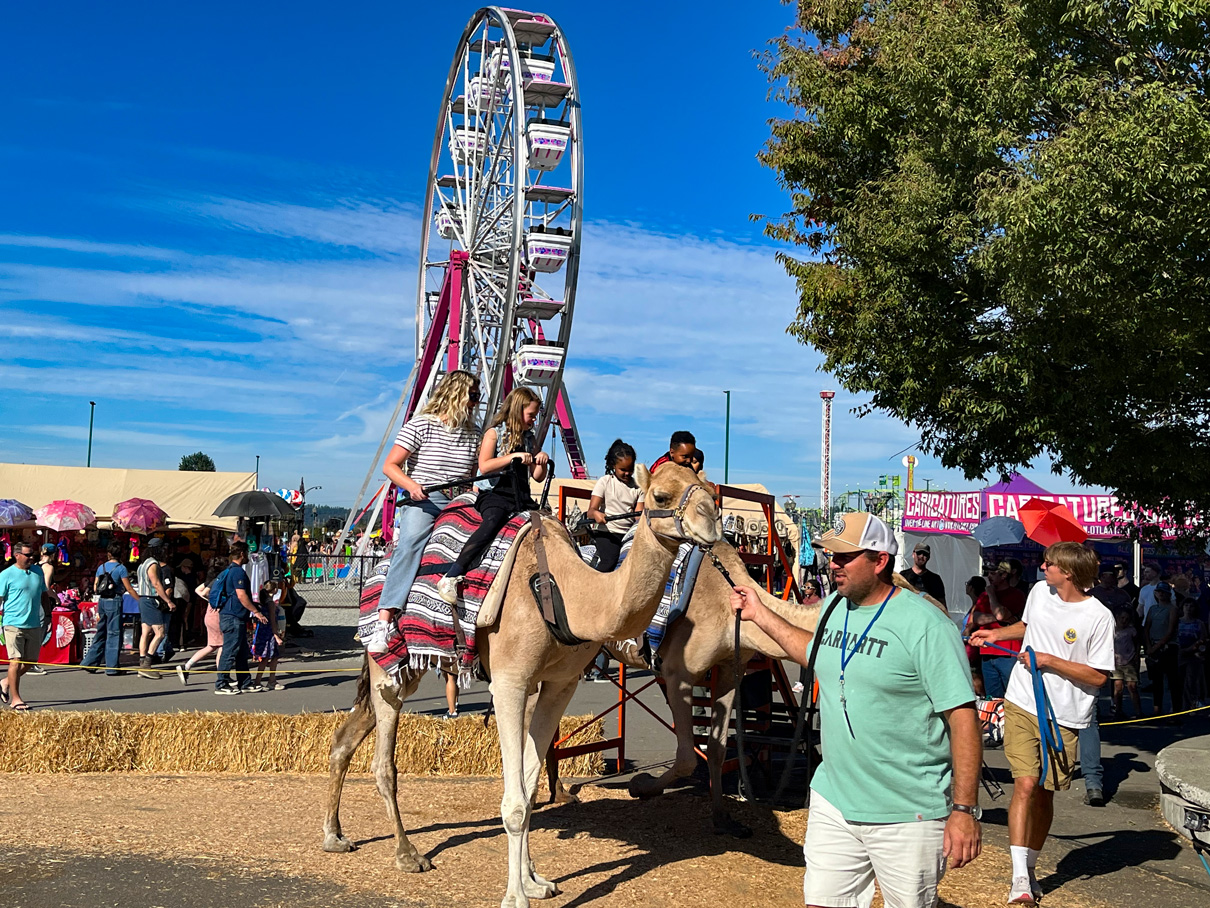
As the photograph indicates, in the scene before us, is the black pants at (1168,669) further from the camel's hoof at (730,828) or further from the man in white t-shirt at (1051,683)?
the camel's hoof at (730,828)

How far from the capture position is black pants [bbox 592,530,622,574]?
25.9ft

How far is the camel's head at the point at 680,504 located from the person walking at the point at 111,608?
13817 millimetres

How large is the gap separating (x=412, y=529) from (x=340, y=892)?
2.15m

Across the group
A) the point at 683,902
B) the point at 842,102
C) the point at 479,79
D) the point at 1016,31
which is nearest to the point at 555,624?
the point at 683,902

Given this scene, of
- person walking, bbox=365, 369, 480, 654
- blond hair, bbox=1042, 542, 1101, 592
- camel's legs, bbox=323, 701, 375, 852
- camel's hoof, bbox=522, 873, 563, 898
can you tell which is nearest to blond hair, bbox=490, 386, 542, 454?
person walking, bbox=365, 369, 480, 654

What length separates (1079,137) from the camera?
847cm

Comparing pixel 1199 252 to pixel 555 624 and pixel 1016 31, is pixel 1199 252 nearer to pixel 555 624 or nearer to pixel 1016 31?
pixel 1016 31

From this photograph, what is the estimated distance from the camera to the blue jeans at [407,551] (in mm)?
6457

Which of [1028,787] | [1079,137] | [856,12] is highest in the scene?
[856,12]

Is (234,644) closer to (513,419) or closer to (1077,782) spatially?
(513,419)

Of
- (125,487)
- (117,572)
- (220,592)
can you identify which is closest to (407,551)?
(220,592)

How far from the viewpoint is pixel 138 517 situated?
65.1ft

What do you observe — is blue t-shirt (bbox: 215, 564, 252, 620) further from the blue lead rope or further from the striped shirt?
the blue lead rope

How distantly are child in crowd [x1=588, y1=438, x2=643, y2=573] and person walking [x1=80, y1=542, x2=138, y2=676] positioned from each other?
35.6 ft
